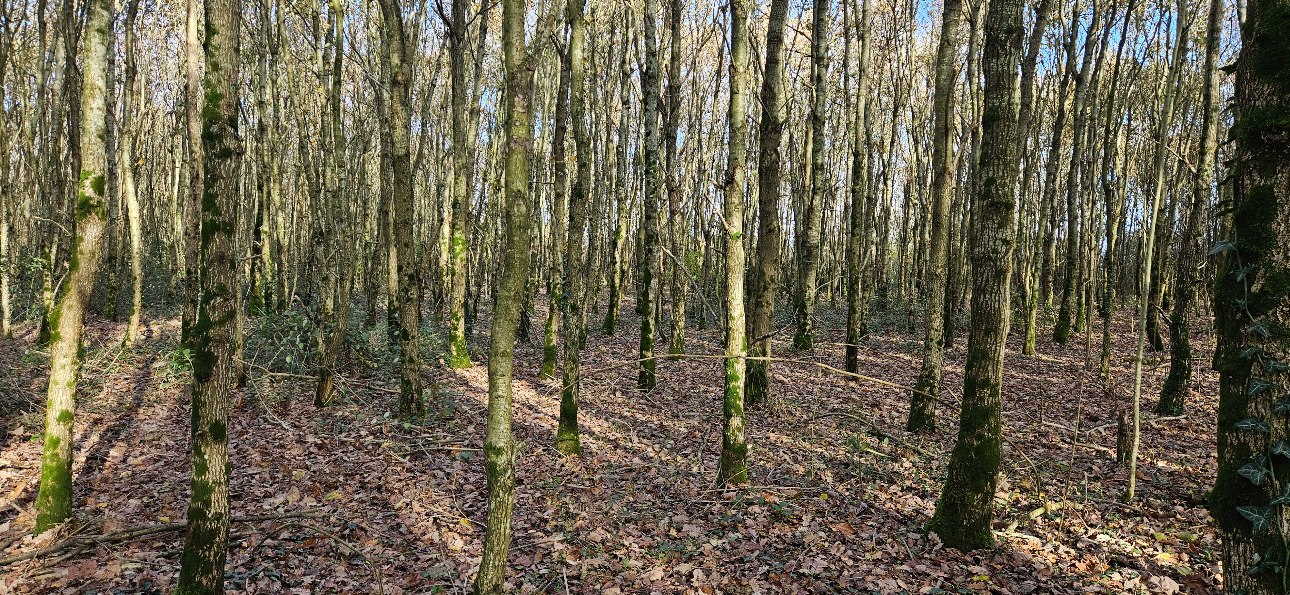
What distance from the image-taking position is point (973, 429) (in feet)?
16.1

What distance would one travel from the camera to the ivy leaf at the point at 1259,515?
2.59 m

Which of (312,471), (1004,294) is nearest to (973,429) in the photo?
(1004,294)

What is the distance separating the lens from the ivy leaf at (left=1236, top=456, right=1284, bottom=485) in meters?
2.59

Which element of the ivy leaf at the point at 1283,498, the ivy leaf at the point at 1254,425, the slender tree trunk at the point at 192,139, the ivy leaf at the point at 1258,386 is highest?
the slender tree trunk at the point at 192,139

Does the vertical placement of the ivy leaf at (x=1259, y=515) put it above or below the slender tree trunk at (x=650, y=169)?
below

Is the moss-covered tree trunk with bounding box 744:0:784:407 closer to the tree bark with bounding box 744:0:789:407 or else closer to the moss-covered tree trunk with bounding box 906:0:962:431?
the tree bark with bounding box 744:0:789:407

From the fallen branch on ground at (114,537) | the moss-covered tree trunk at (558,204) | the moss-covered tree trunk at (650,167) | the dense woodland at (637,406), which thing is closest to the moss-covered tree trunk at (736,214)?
the dense woodland at (637,406)

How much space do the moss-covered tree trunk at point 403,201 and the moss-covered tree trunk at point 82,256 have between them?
323cm

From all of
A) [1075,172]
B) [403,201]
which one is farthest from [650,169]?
Result: [1075,172]

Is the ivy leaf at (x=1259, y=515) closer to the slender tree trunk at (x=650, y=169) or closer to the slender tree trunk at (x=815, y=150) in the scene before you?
the slender tree trunk at (x=650, y=169)

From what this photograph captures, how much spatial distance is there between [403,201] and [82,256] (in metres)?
3.65

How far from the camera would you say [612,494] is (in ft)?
21.3

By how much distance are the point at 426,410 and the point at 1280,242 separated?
8.82m

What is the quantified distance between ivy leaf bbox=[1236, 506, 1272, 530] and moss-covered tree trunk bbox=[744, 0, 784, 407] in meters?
4.68
